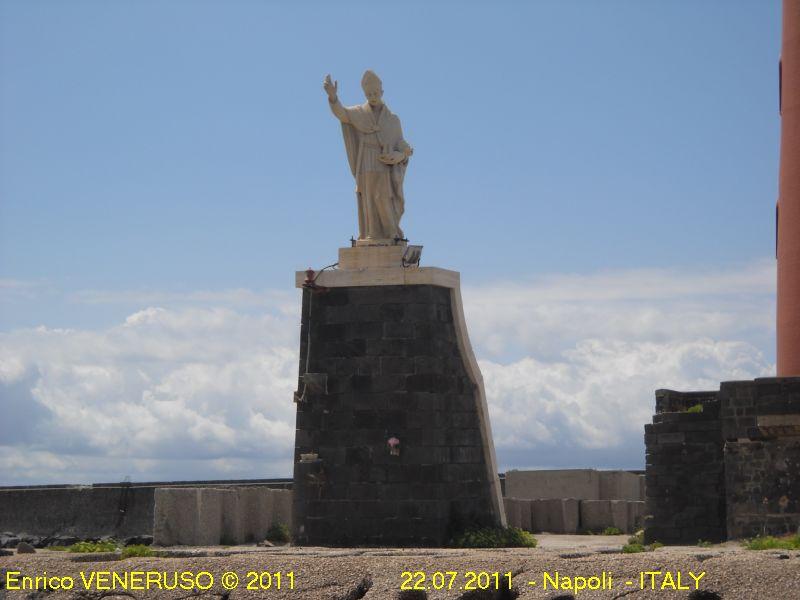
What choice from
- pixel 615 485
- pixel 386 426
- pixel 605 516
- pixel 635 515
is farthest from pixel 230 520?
pixel 615 485

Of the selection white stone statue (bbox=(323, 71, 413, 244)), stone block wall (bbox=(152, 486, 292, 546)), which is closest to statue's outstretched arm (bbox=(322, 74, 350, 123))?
white stone statue (bbox=(323, 71, 413, 244))

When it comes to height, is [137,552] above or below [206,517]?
below

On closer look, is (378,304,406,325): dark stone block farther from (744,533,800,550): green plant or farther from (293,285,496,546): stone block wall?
(744,533,800,550): green plant

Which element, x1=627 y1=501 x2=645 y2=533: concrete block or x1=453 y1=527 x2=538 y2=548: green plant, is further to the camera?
x1=627 y1=501 x2=645 y2=533: concrete block

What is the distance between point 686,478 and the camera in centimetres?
2562

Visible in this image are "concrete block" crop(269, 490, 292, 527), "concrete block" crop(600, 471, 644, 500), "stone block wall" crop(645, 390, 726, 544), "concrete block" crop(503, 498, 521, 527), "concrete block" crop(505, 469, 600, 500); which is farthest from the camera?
"concrete block" crop(600, 471, 644, 500)

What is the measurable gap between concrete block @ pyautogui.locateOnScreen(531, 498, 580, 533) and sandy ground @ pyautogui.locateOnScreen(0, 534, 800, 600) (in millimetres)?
9479

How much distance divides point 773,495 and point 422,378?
243 inches

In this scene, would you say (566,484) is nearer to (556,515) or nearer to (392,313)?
(556,515)

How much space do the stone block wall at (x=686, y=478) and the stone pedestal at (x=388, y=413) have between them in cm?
416

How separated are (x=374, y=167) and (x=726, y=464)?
7.69 m

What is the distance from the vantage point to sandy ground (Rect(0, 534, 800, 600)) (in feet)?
49.4

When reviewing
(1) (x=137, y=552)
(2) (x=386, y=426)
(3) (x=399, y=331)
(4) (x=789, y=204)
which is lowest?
(1) (x=137, y=552)

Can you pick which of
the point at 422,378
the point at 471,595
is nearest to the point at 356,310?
the point at 422,378
